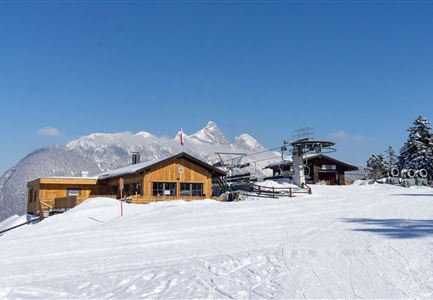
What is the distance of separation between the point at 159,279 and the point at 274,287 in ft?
7.92

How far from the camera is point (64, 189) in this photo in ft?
126

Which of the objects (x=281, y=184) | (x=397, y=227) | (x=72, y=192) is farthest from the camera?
(x=281, y=184)

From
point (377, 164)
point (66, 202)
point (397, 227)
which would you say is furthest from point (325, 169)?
point (397, 227)

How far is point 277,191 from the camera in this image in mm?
37344

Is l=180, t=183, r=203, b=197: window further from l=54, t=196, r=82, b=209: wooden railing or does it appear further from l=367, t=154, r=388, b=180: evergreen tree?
l=367, t=154, r=388, b=180: evergreen tree

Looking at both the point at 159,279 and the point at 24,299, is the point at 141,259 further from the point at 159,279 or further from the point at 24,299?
the point at 24,299

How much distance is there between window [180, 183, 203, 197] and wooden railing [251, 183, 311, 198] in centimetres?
500

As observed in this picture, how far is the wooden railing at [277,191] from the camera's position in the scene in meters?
36.8

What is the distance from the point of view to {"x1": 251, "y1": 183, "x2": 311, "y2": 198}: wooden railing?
36.8 metres

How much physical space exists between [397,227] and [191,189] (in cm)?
2259

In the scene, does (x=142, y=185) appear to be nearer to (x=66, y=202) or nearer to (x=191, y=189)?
(x=191, y=189)

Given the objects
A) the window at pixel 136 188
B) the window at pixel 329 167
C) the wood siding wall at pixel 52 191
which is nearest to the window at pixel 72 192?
the wood siding wall at pixel 52 191

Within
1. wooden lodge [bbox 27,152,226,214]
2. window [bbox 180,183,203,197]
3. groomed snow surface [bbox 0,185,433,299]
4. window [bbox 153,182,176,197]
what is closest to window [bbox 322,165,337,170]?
wooden lodge [bbox 27,152,226,214]

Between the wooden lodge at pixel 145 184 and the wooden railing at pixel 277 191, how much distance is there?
3.70m
